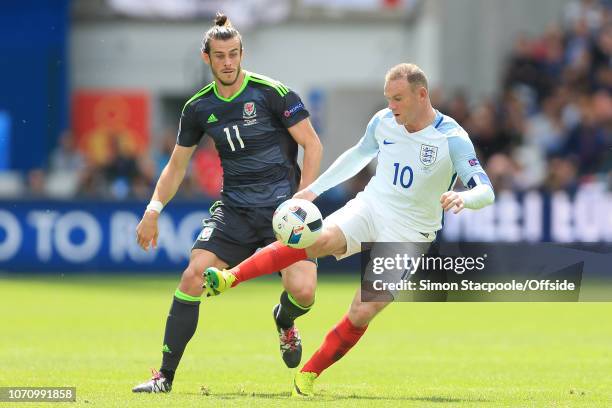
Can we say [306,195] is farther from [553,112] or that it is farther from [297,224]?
[553,112]

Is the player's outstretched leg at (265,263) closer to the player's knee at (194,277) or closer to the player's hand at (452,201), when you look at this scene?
the player's knee at (194,277)

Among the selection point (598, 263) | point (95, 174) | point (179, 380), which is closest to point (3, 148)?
point (95, 174)

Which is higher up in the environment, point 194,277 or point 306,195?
point 306,195

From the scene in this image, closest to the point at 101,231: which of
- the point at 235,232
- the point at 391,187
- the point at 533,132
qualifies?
the point at 533,132

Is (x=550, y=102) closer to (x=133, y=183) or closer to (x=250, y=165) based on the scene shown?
(x=133, y=183)

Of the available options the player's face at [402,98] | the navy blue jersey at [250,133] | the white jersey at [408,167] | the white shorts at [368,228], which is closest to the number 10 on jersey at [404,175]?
the white jersey at [408,167]

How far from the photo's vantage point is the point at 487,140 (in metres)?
22.9

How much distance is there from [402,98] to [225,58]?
1396mm

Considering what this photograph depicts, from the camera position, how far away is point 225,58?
998cm

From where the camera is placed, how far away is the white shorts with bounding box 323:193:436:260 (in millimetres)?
9578

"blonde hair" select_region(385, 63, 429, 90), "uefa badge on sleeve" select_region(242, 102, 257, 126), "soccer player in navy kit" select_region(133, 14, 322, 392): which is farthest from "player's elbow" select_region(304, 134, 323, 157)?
"blonde hair" select_region(385, 63, 429, 90)

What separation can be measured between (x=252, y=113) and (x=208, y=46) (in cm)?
65

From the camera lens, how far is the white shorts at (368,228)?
31.4ft

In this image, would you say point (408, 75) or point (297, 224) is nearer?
point (297, 224)
